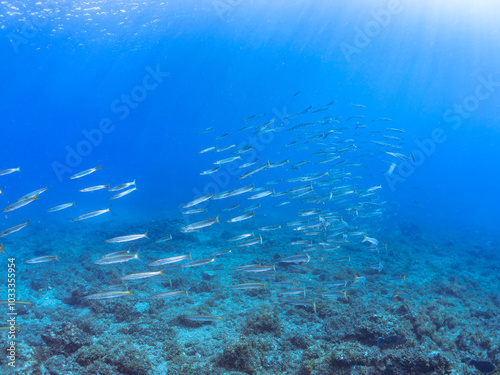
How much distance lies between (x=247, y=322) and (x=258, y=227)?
15.1 meters

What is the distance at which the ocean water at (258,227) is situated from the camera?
17.5 ft

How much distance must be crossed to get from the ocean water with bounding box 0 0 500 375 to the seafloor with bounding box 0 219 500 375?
5 cm

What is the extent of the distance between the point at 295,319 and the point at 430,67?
65.7 metres

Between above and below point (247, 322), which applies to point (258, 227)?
above

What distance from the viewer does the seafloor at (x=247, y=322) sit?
4.48 metres

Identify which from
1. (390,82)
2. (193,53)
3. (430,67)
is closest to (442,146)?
(390,82)

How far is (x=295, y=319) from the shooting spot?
689cm

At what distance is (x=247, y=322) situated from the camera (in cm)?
622

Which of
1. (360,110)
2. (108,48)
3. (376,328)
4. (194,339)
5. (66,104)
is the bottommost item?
(376,328)

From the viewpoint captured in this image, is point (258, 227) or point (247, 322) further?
point (258, 227)

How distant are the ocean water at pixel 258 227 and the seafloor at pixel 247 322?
0.05 m

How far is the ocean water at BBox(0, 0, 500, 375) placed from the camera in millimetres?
5324

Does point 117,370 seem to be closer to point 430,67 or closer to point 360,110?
point 430,67

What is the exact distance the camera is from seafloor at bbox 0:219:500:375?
4.48 metres
